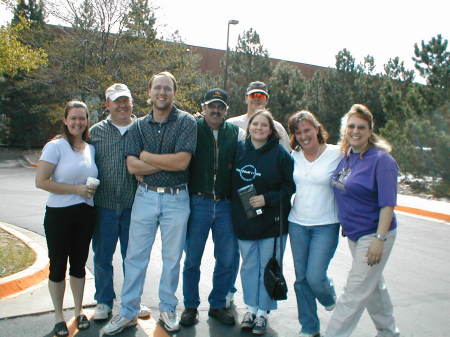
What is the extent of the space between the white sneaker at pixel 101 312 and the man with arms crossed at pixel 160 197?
0.21 metres

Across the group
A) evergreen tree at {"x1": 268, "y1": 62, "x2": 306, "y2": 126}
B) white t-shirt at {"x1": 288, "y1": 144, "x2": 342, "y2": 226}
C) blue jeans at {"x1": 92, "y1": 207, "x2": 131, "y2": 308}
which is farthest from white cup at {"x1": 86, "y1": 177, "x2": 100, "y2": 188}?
evergreen tree at {"x1": 268, "y1": 62, "x2": 306, "y2": 126}

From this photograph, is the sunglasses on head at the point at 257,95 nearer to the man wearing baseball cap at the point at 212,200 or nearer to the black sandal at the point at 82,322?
the man wearing baseball cap at the point at 212,200

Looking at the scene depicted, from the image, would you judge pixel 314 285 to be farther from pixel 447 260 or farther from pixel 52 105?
pixel 52 105

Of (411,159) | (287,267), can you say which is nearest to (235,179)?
(287,267)

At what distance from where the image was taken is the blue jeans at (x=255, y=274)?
391cm

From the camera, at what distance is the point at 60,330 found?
11.9ft

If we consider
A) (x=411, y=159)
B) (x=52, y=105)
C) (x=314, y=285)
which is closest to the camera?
(x=314, y=285)

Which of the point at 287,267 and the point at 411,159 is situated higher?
the point at 411,159

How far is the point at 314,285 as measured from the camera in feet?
12.0

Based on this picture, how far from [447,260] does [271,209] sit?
416 cm

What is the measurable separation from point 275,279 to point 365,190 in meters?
1.05

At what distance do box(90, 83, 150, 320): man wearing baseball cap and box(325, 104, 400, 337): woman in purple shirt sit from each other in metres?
1.83

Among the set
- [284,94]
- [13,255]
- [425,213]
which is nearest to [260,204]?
[13,255]

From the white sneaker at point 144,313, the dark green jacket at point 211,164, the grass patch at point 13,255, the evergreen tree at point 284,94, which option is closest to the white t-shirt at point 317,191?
the dark green jacket at point 211,164
